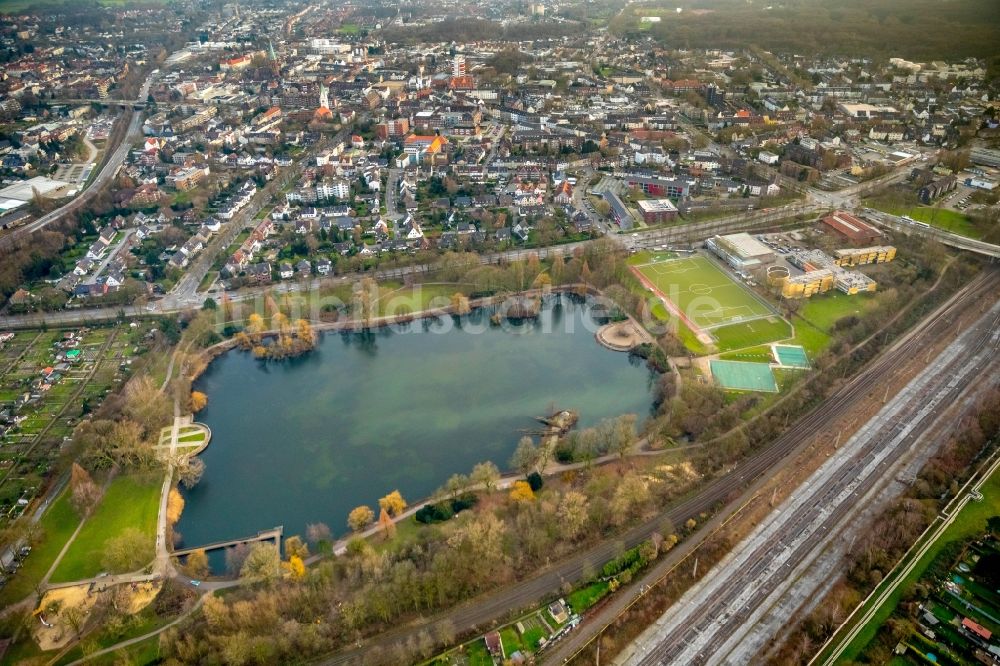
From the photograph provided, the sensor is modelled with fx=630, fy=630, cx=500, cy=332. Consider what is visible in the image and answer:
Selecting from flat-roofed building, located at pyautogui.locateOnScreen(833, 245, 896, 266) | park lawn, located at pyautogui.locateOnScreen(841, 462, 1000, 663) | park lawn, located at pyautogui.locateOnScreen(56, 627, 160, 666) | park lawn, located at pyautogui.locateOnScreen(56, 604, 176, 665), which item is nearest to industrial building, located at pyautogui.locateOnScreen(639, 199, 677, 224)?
flat-roofed building, located at pyautogui.locateOnScreen(833, 245, 896, 266)

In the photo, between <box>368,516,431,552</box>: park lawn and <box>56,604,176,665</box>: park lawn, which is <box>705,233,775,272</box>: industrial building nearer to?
<box>368,516,431,552</box>: park lawn

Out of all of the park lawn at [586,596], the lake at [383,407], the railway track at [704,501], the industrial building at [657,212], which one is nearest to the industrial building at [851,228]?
the railway track at [704,501]

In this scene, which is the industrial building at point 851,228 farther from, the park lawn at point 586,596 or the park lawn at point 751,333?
the park lawn at point 586,596

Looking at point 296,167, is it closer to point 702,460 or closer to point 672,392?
point 672,392

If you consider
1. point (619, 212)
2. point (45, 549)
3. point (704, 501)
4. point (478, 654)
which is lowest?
point (45, 549)

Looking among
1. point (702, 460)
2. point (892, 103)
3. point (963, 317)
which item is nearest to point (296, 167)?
point (702, 460)

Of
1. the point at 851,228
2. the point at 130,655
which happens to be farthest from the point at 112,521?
the point at 851,228

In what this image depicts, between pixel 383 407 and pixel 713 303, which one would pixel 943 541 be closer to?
pixel 713 303
